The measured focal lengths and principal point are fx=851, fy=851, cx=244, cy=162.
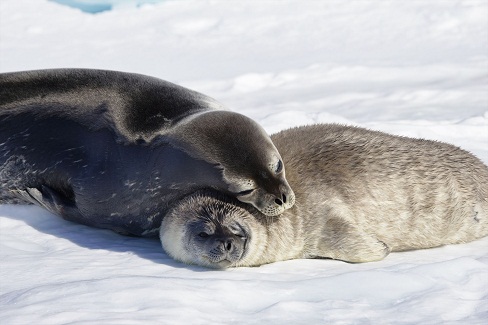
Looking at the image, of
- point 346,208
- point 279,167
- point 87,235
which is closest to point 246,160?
point 279,167

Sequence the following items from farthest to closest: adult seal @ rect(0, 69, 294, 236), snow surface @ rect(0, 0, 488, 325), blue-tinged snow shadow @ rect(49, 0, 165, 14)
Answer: blue-tinged snow shadow @ rect(49, 0, 165, 14) → adult seal @ rect(0, 69, 294, 236) → snow surface @ rect(0, 0, 488, 325)

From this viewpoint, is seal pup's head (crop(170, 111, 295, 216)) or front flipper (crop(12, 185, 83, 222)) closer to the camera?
seal pup's head (crop(170, 111, 295, 216))

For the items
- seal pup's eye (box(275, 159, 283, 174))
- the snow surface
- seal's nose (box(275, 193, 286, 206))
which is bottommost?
the snow surface

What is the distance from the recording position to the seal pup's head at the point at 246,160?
370cm

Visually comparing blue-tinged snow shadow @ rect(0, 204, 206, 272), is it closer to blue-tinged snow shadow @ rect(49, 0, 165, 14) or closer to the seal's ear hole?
the seal's ear hole

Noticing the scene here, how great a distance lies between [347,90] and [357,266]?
214 inches

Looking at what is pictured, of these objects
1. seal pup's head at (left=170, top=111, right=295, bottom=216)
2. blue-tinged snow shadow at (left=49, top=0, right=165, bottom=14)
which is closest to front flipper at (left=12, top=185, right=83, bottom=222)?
seal pup's head at (left=170, top=111, right=295, bottom=216)

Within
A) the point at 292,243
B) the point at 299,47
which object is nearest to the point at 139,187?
the point at 292,243

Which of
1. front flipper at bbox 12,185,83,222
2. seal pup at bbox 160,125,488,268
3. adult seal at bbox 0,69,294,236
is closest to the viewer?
seal pup at bbox 160,125,488,268

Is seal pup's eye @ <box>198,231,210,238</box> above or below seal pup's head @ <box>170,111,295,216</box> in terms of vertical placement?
below

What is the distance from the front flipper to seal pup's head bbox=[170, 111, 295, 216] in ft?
2.18

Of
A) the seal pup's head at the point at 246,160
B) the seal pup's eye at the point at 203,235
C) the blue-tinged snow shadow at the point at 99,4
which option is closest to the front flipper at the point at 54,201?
the seal pup's head at the point at 246,160

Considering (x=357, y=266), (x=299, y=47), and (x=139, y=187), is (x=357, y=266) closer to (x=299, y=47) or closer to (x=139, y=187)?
(x=139, y=187)

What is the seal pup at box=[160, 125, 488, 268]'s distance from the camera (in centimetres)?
363
